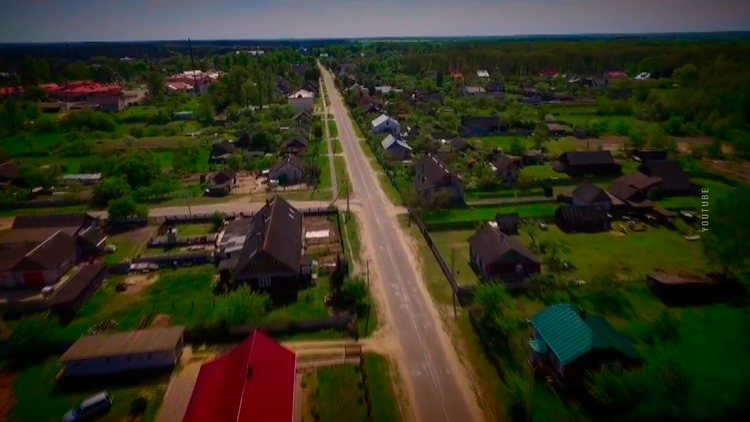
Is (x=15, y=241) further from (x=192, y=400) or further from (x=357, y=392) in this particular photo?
(x=357, y=392)

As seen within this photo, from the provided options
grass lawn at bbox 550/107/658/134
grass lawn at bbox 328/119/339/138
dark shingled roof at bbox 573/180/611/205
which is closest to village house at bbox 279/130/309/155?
grass lawn at bbox 328/119/339/138

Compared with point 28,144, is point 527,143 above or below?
below

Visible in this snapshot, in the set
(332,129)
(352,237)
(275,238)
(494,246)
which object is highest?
(275,238)

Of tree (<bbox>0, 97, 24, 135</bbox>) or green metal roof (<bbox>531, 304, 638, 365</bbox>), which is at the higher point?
tree (<bbox>0, 97, 24, 135</bbox>)

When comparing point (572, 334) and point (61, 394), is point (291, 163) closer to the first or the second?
point (61, 394)

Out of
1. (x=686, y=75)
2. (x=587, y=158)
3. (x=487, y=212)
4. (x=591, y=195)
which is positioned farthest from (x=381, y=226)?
(x=686, y=75)

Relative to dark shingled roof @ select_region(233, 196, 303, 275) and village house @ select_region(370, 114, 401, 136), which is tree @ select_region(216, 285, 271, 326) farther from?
village house @ select_region(370, 114, 401, 136)
